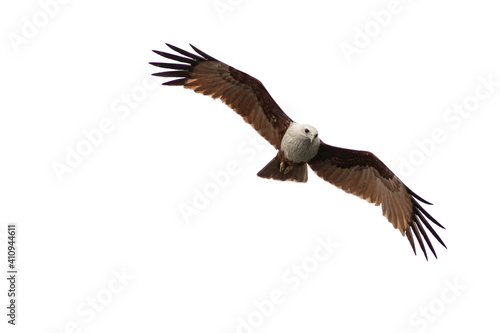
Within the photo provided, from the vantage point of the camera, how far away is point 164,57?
1226 centimetres

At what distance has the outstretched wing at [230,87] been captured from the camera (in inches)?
484

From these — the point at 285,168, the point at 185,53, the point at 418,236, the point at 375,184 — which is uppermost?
the point at 185,53

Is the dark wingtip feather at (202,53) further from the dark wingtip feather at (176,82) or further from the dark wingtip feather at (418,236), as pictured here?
the dark wingtip feather at (418,236)

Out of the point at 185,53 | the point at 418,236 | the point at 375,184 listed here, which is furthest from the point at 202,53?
the point at 418,236

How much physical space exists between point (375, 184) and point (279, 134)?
6.63ft

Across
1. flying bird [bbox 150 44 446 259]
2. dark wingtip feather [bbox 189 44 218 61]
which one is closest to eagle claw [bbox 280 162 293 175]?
flying bird [bbox 150 44 446 259]

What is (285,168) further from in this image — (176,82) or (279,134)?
(176,82)

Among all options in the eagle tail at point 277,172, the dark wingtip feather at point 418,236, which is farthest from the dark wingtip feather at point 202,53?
the dark wingtip feather at point 418,236

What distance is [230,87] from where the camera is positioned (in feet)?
40.7

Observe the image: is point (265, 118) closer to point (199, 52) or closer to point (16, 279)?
point (199, 52)

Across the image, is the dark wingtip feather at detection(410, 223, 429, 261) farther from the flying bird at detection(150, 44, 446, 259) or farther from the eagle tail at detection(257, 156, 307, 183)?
the eagle tail at detection(257, 156, 307, 183)

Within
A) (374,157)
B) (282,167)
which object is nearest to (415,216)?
(374,157)

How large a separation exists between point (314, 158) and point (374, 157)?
101 cm

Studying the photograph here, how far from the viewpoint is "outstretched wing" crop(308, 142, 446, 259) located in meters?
12.9
